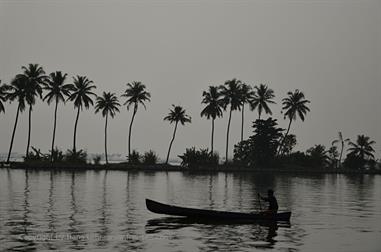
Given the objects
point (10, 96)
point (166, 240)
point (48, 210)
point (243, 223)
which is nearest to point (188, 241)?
point (166, 240)

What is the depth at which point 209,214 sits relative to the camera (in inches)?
1137

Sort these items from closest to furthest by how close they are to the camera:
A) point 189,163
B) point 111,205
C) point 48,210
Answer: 1. point 48,210
2. point 111,205
3. point 189,163

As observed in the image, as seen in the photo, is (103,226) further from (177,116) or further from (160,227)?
(177,116)

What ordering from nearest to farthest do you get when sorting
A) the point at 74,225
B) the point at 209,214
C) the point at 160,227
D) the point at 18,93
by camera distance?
the point at 74,225 → the point at 160,227 → the point at 209,214 → the point at 18,93

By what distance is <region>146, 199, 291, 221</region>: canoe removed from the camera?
2889 cm

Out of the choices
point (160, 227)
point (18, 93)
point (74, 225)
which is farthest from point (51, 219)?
point (18, 93)

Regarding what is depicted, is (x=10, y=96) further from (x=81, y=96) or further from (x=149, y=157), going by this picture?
(x=149, y=157)

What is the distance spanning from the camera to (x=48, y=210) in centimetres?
3297

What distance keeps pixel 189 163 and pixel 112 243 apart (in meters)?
82.9

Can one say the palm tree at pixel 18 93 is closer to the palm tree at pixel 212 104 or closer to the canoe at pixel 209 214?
the palm tree at pixel 212 104

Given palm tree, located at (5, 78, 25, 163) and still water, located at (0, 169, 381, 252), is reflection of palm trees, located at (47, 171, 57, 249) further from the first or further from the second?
palm tree, located at (5, 78, 25, 163)

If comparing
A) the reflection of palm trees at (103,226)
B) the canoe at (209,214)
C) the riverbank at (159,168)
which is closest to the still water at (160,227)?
the reflection of palm trees at (103,226)

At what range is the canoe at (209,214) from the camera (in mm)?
28891

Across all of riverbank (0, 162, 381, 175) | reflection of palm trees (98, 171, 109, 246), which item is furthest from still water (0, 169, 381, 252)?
riverbank (0, 162, 381, 175)
